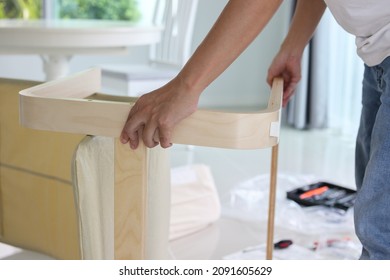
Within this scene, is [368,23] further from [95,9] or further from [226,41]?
[95,9]

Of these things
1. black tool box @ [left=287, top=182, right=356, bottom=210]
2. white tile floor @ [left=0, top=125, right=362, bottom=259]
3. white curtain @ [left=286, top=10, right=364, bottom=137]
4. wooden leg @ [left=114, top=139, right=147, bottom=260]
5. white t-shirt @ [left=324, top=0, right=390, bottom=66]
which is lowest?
white tile floor @ [left=0, top=125, right=362, bottom=259]

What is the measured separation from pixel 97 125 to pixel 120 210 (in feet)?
0.35

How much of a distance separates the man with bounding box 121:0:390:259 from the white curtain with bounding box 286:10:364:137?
300 centimetres

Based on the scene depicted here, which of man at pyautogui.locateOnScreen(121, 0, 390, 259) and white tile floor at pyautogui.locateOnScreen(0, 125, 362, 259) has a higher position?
man at pyautogui.locateOnScreen(121, 0, 390, 259)

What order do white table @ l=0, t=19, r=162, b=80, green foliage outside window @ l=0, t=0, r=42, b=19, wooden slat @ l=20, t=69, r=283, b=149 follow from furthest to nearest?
green foliage outside window @ l=0, t=0, r=42, b=19 < white table @ l=0, t=19, r=162, b=80 < wooden slat @ l=20, t=69, r=283, b=149

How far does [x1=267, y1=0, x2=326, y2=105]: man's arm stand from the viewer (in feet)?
4.03

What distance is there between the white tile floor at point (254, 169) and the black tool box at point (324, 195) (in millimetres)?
174

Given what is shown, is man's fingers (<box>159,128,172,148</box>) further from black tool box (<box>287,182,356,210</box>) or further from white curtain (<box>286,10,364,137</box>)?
white curtain (<box>286,10,364,137</box>)

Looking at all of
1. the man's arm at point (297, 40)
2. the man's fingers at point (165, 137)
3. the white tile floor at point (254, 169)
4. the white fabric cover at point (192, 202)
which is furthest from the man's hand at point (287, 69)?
the white fabric cover at point (192, 202)

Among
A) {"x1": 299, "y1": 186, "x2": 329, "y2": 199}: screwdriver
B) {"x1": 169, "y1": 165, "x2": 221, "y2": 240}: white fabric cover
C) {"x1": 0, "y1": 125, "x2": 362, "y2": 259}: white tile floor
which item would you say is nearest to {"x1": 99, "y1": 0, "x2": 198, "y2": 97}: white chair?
{"x1": 0, "y1": 125, "x2": 362, "y2": 259}: white tile floor

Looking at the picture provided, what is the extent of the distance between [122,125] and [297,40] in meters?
0.56

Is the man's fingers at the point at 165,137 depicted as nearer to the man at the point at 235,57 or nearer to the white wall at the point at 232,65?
the man at the point at 235,57

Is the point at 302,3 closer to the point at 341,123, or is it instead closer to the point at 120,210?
the point at 120,210
